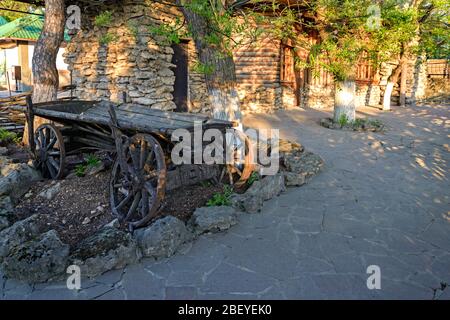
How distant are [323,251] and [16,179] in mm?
4344

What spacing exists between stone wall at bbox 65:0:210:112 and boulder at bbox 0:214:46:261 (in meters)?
5.47

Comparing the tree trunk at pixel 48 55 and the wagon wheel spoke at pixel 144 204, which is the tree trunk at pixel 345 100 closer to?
the tree trunk at pixel 48 55

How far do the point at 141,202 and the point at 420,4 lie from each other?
41.1 ft

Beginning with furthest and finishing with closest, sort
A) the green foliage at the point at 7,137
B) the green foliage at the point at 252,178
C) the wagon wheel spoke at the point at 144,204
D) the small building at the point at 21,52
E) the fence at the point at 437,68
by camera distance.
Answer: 1. the fence at the point at 437,68
2. the small building at the point at 21,52
3. the green foliage at the point at 7,137
4. the green foliage at the point at 252,178
5. the wagon wheel spoke at the point at 144,204

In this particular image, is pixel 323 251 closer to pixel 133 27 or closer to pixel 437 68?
pixel 133 27

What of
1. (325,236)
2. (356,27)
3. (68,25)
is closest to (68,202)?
(325,236)

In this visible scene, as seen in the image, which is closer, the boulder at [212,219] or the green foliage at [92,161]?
the boulder at [212,219]

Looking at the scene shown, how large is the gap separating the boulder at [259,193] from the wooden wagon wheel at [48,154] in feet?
9.36

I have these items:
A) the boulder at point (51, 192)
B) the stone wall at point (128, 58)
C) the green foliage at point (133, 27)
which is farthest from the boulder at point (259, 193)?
the green foliage at point (133, 27)

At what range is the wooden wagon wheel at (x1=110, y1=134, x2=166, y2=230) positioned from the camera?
3916mm

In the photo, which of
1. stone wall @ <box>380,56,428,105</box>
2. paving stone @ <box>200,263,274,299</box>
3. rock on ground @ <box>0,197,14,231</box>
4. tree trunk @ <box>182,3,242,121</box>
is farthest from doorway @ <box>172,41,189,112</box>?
stone wall @ <box>380,56,428,105</box>

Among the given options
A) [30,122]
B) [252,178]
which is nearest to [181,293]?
[252,178]

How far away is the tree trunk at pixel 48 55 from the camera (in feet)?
22.6

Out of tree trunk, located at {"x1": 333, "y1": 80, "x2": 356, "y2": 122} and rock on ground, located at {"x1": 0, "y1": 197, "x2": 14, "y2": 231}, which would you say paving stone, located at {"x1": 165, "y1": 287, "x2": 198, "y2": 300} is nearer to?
rock on ground, located at {"x1": 0, "y1": 197, "x2": 14, "y2": 231}
